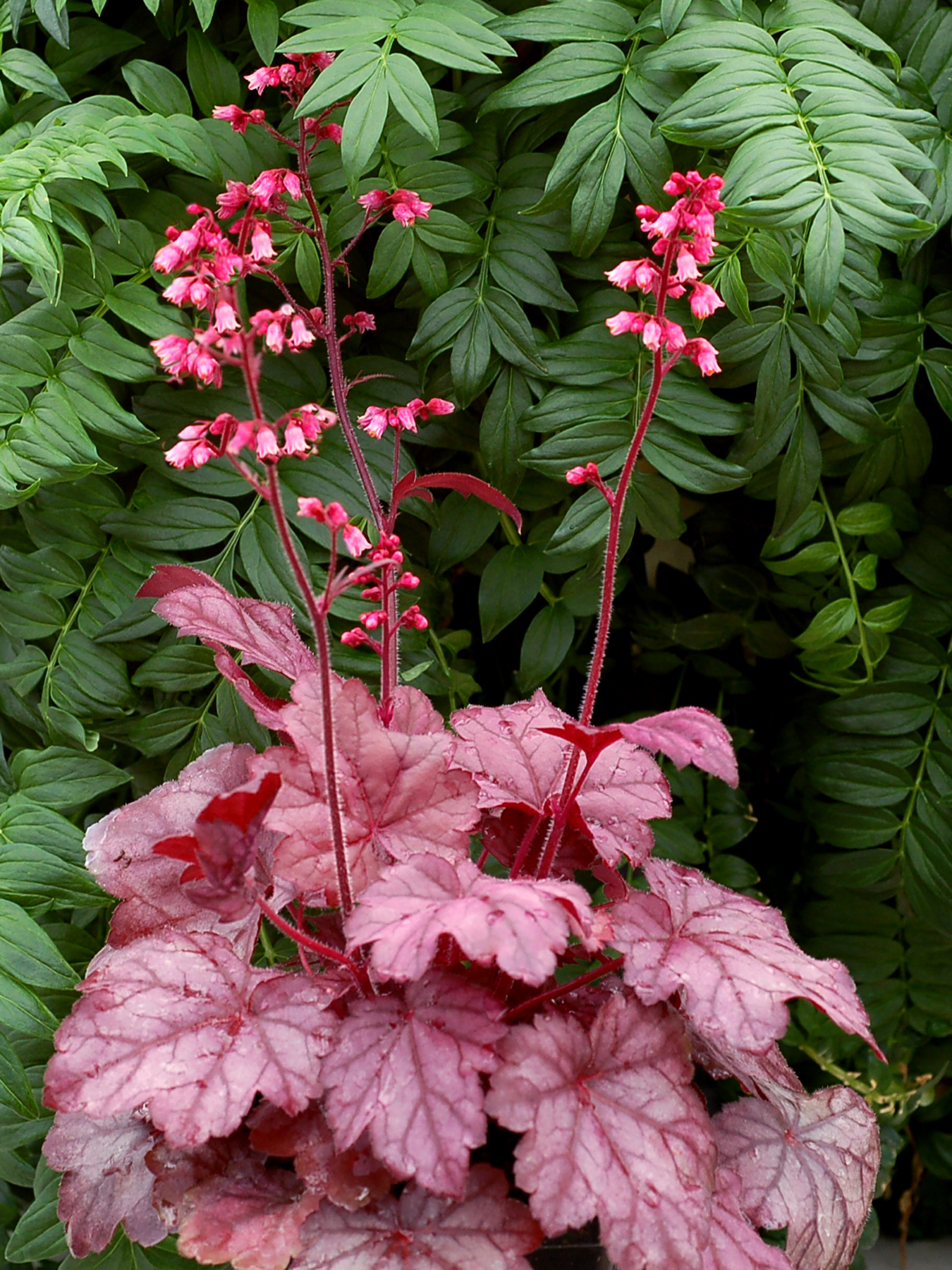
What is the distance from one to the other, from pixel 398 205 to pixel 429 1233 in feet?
2.06

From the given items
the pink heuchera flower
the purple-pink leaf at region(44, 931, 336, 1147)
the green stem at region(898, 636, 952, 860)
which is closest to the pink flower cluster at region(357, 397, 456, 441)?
the pink heuchera flower

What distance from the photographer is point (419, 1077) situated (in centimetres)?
49

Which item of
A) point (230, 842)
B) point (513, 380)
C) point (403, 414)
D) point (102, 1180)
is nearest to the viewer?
point (230, 842)

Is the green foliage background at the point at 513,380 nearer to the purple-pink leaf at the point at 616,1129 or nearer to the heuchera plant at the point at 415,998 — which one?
the heuchera plant at the point at 415,998

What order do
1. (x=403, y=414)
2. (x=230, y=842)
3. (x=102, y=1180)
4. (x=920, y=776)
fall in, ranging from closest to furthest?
1. (x=230, y=842)
2. (x=102, y=1180)
3. (x=403, y=414)
4. (x=920, y=776)

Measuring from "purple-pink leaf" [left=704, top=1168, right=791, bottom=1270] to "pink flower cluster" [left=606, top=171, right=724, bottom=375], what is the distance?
17.9 inches

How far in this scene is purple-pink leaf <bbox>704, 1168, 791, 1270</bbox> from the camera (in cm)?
53

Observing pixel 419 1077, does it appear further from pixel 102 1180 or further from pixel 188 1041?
pixel 102 1180

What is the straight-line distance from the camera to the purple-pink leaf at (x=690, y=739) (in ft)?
1.68

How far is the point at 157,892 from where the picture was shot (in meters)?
0.65

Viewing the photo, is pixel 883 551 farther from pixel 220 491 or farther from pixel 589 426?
pixel 220 491

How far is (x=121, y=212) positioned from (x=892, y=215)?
67 centimetres

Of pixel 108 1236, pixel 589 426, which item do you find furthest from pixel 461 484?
pixel 108 1236

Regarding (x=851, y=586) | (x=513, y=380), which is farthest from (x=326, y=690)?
(x=851, y=586)
